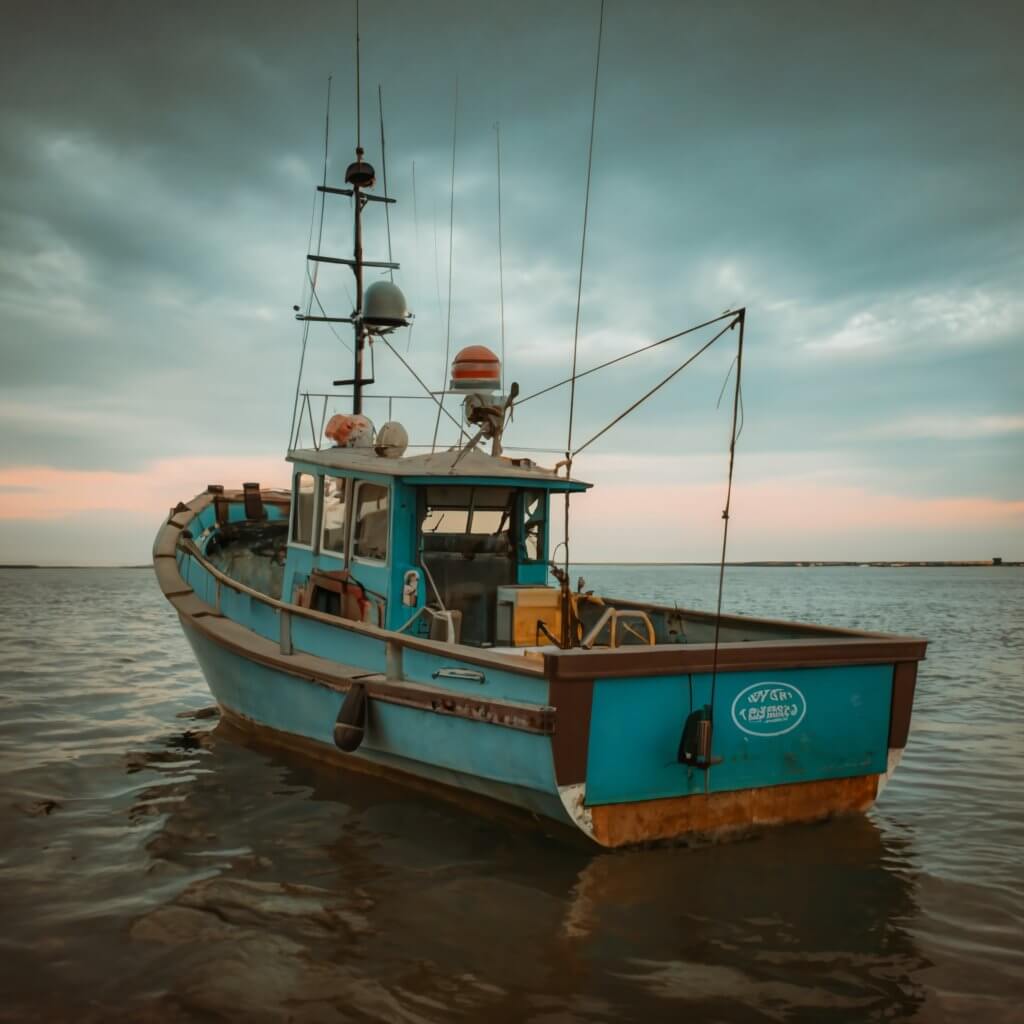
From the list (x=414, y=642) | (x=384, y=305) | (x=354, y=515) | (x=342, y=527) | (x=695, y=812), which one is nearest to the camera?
(x=695, y=812)

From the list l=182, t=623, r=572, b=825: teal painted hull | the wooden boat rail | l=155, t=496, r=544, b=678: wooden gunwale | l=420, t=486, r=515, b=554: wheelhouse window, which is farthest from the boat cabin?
l=182, t=623, r=572, b=825: teal painted hull

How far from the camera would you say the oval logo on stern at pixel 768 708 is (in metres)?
5.58

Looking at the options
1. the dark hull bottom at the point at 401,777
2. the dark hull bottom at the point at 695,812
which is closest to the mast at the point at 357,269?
the dark hull bottom at the point at 401,777

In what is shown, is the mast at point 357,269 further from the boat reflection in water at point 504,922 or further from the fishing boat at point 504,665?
the boat reflection in water at point 504,922

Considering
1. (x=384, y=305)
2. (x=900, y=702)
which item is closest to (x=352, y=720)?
(x=900, y=702)

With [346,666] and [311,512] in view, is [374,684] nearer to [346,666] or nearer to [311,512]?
[346,666]

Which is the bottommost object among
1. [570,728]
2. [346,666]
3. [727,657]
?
[346,666]

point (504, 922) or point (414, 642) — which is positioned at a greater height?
point (414, 642)

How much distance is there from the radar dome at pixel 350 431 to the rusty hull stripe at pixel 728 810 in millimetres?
5776

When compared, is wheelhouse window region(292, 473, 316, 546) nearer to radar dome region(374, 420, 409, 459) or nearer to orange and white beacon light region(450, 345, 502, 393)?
radar dome region(374, 420, 409, 459)

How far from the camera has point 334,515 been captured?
882 centimetres

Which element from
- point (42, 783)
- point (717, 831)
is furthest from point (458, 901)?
point (42, 783)

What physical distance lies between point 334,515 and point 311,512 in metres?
0.63

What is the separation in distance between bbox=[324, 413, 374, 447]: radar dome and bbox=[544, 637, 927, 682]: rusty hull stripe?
5367 mm
